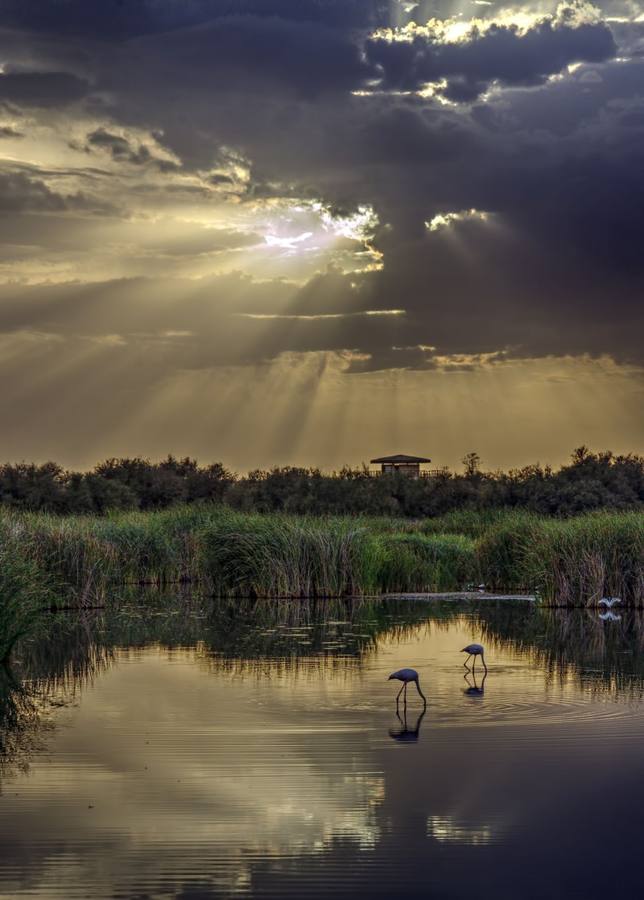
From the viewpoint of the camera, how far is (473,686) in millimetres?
15016

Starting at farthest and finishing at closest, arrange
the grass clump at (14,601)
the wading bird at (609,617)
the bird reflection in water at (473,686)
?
the wading bird at (609,617) → the grass clump at (14,601) → the bird reflection in water at (473,686)

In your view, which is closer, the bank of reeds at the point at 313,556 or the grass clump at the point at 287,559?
the bank of reeds at the point at 313,556

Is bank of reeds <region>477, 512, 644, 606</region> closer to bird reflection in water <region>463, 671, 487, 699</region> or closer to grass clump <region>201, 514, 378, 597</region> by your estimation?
grass clump <region>201, 514, 378, 597</region>

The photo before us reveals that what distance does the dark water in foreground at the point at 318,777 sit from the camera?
7488 millimetres

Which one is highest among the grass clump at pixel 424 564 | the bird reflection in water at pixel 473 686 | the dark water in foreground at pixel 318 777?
the grass clump at pixel 424 564

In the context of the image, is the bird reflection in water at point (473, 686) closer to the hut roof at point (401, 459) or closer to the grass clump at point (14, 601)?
the grass clump at point (14, 601)

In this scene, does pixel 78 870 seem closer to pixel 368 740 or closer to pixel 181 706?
pixel 368 740

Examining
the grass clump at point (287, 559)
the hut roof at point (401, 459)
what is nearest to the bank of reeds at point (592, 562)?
the grass clump at point (287, 559)

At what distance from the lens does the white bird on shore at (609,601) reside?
25.3 m

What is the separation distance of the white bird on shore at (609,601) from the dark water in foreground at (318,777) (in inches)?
279

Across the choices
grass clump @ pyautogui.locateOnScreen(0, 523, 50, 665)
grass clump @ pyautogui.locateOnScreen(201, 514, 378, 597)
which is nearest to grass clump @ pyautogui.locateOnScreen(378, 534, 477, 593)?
grass clump @ pyautogui.locateOnScreen(201, 514, 378, 597)

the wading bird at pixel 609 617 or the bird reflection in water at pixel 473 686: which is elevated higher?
the wading bird at pixel 609 617

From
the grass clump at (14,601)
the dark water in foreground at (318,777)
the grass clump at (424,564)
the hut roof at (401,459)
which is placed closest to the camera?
the dark water in foreground at (318,777)

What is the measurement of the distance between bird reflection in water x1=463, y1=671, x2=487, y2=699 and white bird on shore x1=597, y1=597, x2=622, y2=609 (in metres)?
9.74
